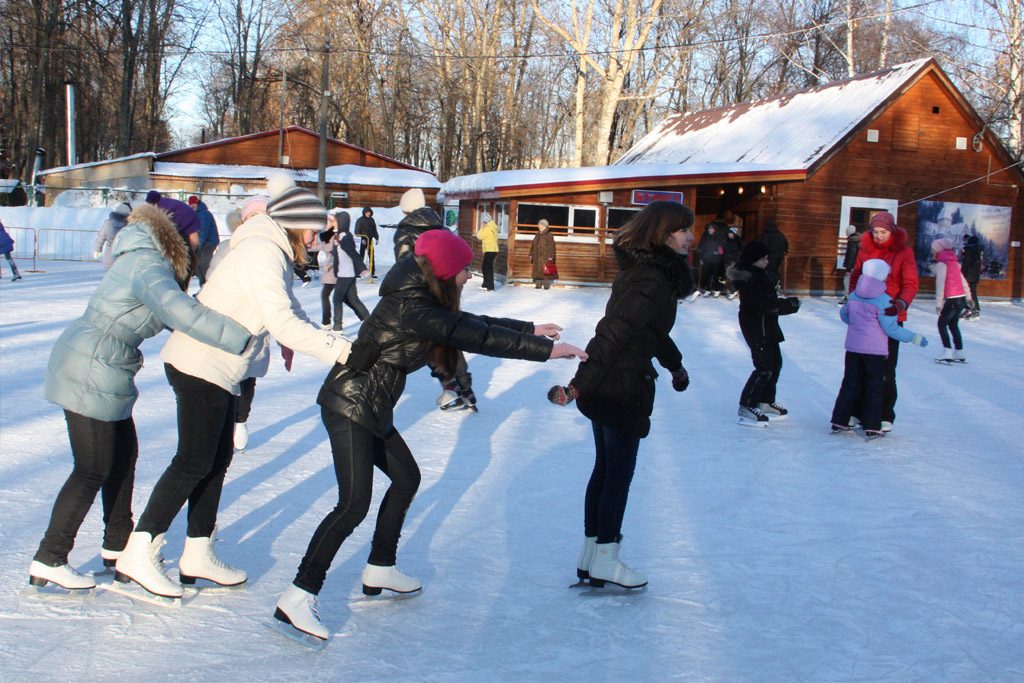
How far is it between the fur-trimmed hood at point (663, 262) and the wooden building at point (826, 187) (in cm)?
1682

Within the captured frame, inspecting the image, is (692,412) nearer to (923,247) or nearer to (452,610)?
(452,610)

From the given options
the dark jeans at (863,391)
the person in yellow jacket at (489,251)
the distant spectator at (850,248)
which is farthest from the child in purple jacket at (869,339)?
the distant spectator at (850,248)

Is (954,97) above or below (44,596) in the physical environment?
above

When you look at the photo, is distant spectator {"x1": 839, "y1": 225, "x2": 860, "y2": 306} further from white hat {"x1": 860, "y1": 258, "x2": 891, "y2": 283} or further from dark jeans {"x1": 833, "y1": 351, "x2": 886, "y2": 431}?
white hat {"x1": 860, "y1": 258, "x2": 891, "y2": 283}

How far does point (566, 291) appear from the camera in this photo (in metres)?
20.2

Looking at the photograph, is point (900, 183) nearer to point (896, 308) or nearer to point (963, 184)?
point (963, 184)

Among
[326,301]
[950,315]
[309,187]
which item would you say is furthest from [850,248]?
[309,187]

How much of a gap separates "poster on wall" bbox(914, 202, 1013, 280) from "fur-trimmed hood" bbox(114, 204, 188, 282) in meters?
21.5

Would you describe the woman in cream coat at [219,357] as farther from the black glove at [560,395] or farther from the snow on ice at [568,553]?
the black glove at [560,395]

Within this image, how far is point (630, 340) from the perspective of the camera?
12.9ft

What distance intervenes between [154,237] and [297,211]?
0.52 metres

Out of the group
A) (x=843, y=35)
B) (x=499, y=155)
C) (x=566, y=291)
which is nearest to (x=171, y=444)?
(x=566, y=291)

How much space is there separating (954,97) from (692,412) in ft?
59.3

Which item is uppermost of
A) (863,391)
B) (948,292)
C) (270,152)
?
(270,152)
